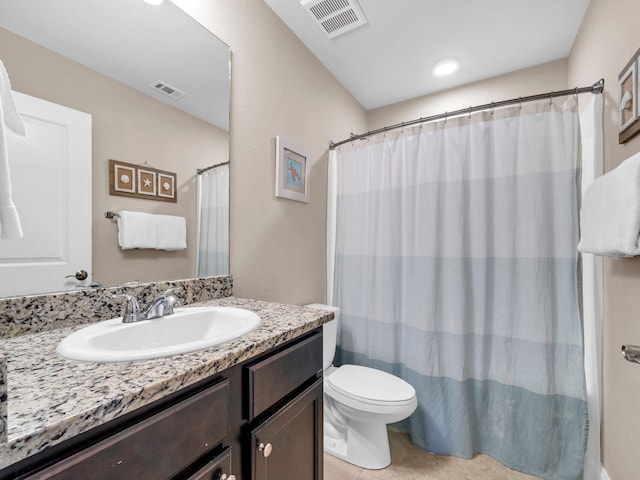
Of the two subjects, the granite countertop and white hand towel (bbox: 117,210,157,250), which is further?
white hand towel (bbox: 117,210,157,250)

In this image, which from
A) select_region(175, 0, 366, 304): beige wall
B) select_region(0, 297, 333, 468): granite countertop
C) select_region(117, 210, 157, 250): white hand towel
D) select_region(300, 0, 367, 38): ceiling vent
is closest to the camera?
select_region(0, 297, 333, 468): granite countertop

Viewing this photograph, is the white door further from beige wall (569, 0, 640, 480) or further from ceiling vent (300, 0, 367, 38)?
beige wall (569, 0, 640, 480)

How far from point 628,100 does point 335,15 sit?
1.42m

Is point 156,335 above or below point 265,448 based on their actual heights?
above

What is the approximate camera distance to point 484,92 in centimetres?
217

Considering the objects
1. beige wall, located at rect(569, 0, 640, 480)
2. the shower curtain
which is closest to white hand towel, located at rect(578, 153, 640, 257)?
beige wall, located at rect(569, 0, 640, 480)

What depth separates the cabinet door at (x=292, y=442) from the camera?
722 mm

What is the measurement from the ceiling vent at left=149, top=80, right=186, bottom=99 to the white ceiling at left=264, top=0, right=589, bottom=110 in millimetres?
851

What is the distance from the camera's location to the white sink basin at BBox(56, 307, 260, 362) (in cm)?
60

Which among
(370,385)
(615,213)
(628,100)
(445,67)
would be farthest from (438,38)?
(370,385)

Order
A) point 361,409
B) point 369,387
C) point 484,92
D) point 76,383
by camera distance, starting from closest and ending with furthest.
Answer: point 76,383
point 361,409
point 369,387
point 484,92

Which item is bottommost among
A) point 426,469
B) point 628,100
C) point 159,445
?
point 426,469

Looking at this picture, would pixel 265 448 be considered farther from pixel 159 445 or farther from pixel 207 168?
pixel 207 168

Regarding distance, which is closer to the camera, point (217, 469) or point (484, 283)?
point (217, 469)
